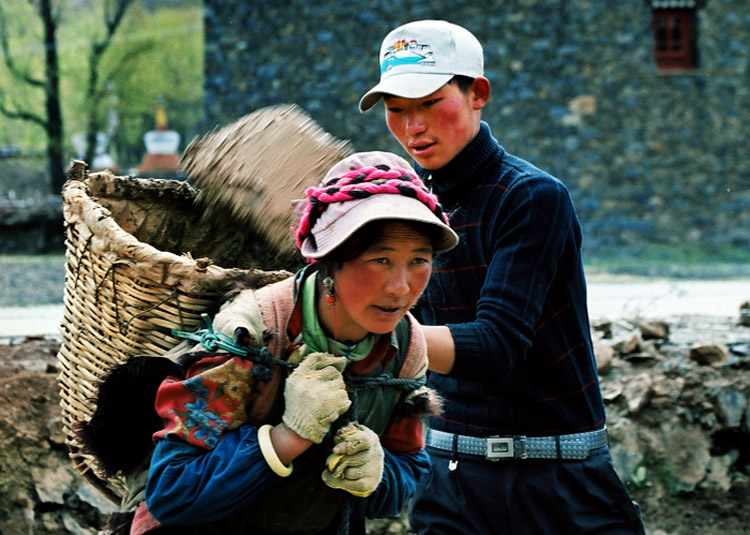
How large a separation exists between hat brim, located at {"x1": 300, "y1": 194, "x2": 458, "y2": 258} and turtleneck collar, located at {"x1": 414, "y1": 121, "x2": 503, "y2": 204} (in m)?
0.70

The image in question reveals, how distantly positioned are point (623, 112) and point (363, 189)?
14.0 metres

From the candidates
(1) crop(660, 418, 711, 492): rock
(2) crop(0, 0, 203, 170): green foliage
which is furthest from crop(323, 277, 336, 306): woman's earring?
(2) crop(0, 0, 203, 170): green foliage

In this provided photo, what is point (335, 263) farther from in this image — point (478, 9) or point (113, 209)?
point (478, 9)

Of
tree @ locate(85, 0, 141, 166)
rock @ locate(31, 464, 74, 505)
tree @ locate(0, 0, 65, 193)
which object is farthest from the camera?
tree @ locate(85, 0, 141, 166)

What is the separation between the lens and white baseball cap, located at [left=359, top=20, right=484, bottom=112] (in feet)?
7.73

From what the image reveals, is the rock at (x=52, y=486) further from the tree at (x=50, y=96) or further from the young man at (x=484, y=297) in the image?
the tree at (x=50, y=96)

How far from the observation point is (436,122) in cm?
245

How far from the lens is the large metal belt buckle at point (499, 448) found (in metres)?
2.49

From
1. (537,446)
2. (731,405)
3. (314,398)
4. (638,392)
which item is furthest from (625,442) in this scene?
(314,398)

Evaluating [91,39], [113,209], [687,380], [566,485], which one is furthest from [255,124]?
[91,39]

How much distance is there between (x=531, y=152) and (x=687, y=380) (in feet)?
35.2

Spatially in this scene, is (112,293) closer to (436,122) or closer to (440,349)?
(440,349)

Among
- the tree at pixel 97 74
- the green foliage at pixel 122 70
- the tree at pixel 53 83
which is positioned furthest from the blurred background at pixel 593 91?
the green foliage at pixel 122 70

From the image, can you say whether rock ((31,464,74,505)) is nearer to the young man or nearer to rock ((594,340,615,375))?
the young man
